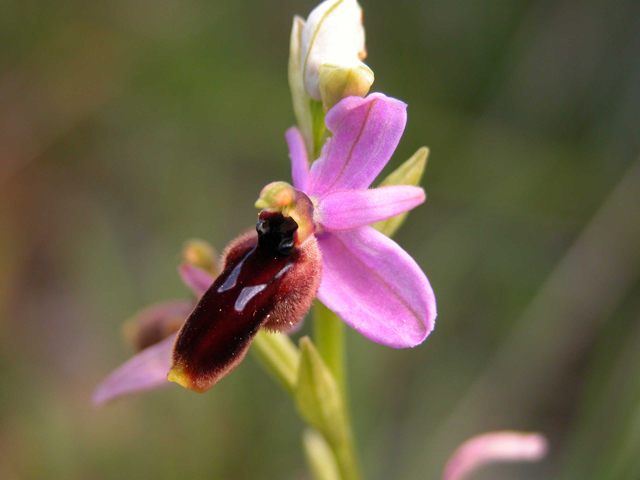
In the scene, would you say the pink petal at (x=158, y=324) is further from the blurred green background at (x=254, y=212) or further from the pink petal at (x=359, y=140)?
the blurred green background at (x=254, y=212)

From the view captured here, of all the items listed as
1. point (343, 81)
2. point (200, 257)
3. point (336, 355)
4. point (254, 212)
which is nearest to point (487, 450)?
point (336, 355)

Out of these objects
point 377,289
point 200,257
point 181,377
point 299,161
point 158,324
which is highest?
point 299,161

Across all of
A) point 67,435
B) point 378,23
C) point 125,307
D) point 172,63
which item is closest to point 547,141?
point 378,23

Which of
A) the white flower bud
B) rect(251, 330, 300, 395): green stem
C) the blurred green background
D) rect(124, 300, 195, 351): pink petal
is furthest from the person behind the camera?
the blurred green background

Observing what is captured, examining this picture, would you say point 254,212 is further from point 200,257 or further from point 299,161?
point 299,161

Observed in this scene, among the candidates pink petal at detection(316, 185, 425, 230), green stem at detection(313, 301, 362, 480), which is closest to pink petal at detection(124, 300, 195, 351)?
green stem at detection(313, 301, 362, 480)

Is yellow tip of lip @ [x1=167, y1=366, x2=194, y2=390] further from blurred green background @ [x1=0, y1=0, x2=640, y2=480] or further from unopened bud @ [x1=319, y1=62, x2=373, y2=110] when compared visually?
blurred green background @ [x1=0, y1=0, x2=640, y2=480]
